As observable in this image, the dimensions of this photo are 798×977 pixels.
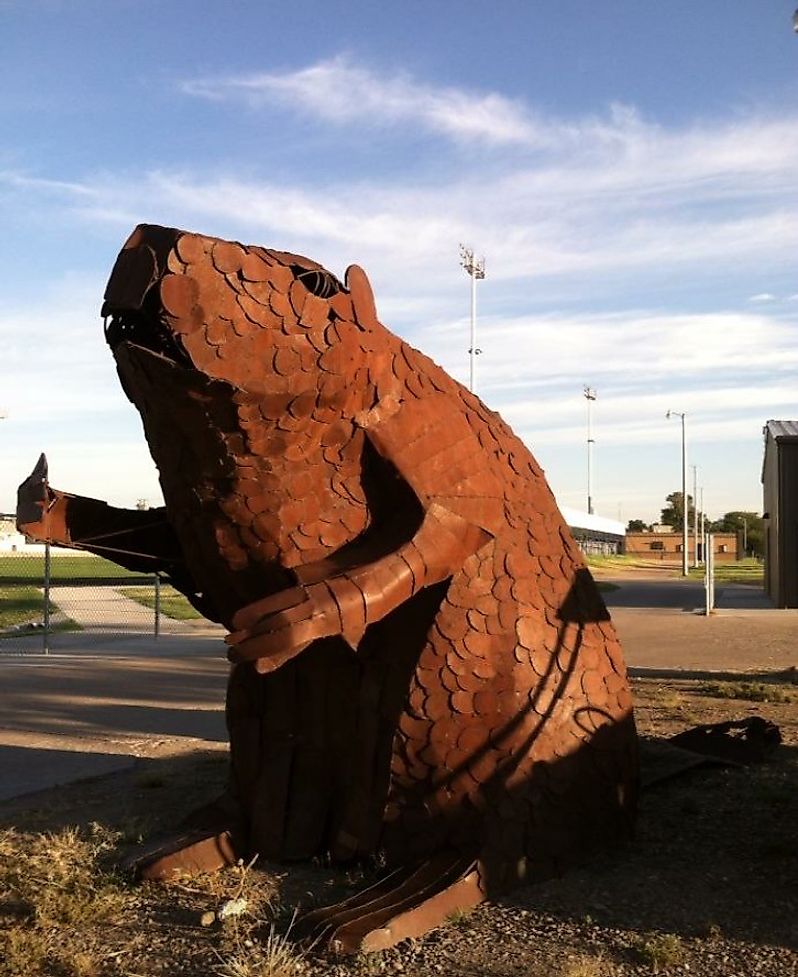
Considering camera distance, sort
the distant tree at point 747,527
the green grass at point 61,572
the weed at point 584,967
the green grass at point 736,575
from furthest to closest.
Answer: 1. the distant tree at point 747,527
2. the green grass at point 736,575
3. the green grass at point 61,572
4. the weed at point 584,967

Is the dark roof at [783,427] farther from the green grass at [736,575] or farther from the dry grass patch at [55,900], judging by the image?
the green grass at [736,575]

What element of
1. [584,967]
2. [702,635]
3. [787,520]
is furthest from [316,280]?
[702,635]

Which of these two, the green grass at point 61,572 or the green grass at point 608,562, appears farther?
the green grass at point 608,562

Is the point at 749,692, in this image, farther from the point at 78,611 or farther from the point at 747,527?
the point at 747,527

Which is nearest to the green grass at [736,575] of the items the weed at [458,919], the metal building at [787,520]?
the metal building at [787,520]

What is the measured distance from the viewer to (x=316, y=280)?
13.4 feet

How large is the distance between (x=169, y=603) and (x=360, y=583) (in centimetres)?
A: 2635

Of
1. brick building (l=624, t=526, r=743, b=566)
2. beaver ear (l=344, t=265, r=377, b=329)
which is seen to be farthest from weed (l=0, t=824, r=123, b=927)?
brick building (l=624, t=526, r=743, b=566)

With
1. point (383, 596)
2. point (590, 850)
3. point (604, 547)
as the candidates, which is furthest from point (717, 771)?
point (604, 547)

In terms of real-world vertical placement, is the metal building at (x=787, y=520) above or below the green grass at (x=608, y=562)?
above

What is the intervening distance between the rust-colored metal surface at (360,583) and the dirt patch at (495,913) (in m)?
0.15

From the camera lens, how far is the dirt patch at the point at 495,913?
3.91 metres

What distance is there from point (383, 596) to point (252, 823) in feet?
5.92

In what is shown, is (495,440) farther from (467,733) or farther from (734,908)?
(734,908)
